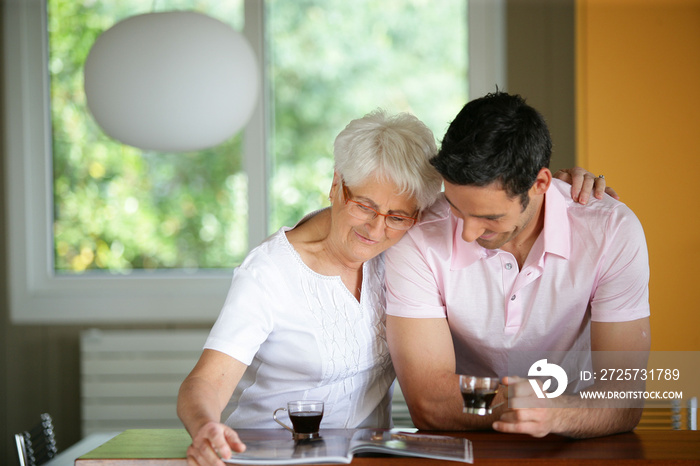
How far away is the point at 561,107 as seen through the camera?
13.6 feet

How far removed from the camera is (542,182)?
1.88 meters

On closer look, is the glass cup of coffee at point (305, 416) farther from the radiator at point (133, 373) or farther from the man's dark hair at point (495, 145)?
the radiator at point (133, 373)

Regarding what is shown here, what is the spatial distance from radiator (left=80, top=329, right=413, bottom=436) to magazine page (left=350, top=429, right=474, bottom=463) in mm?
2591

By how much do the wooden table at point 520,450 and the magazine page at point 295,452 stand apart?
54 millimetres

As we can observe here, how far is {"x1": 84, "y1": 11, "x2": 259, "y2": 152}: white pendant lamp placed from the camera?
94.7 inches

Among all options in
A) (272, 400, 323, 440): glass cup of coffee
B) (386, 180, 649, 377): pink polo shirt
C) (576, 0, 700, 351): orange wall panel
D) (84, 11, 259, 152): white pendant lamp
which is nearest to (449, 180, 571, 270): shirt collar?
(386, 180, 649, 377): pink polo shirt

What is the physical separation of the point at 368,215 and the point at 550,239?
19.6 inches

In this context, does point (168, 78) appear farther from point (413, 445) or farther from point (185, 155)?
point (185, 155)

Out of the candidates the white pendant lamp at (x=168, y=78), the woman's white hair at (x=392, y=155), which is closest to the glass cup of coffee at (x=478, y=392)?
the woman's white hair at (x=392, y=155)

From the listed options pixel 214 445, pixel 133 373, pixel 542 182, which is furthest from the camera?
pixel 133 373

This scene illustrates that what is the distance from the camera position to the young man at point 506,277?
1.78 metres

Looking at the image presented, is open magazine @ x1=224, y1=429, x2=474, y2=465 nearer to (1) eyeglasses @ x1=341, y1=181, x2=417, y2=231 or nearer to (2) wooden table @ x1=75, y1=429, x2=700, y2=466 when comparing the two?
(2) wooden table @ x1=75, y1=429, x2=700, y2=466

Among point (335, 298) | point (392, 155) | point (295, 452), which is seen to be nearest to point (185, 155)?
point (335, 298)

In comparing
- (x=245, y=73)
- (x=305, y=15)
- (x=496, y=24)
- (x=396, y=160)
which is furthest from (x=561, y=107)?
(x=396, y=160)
